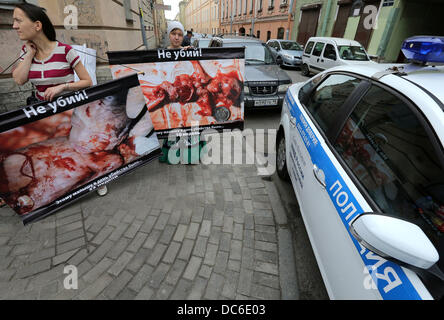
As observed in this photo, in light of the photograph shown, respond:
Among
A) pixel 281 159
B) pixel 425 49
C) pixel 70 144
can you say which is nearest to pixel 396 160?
pixel 425 49

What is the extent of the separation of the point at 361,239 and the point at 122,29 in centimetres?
867

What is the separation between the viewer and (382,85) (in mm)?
1578

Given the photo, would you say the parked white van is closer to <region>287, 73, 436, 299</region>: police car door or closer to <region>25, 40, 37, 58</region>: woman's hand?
<region>287, 73, 436, 299</region>: police car door

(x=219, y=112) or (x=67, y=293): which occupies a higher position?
(x=219, y=112)

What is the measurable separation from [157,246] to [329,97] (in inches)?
93.5

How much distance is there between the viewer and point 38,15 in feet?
7.16

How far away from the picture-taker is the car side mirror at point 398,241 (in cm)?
91

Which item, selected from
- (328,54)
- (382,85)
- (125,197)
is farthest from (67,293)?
(328,54)

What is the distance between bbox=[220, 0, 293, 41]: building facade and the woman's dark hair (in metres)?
24.5

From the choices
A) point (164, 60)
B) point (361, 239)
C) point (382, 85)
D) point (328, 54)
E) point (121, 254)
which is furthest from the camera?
point (328, 54)

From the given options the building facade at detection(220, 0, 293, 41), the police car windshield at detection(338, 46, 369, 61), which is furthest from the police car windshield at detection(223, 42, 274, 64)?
the building facade at detection(220, 0, 293, 41)

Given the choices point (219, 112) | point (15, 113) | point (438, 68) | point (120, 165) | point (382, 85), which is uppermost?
point (438, 68)
